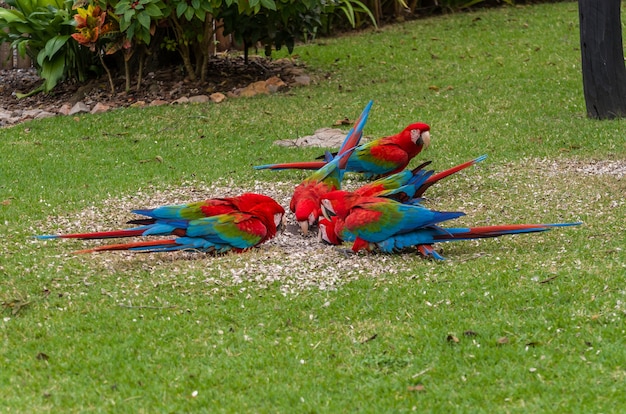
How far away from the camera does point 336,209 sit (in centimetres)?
482

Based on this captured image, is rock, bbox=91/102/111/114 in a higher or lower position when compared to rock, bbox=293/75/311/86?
higher

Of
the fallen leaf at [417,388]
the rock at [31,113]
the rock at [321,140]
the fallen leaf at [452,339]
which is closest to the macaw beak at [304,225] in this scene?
the fallen leaf at [452,339]

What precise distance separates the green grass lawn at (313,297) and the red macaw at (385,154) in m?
0.32

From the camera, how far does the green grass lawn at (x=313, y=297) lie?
329cm

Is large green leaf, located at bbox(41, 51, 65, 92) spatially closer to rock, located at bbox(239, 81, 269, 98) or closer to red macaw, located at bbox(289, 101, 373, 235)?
rock, located at bbox(239, 81, 269, 98)

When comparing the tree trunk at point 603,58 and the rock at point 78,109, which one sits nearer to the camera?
the tree trunk at point 603,58

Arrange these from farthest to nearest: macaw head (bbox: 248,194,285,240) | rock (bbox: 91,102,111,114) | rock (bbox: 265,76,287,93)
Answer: rock (bbox: 265,76,287,93), rock (bbox: 91,102,111,114), macaw head (bbox: 248,194,285,240)

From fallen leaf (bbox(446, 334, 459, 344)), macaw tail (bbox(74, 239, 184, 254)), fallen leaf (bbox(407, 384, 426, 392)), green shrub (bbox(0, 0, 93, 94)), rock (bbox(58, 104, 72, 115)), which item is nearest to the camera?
fallen leaf (bbox(407, 384, 426, 392))

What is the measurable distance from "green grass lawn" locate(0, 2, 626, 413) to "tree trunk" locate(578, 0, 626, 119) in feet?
0.71

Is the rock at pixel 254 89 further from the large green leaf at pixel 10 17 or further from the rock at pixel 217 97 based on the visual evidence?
the large green leaf at pixel 10 17

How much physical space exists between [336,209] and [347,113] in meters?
3.44

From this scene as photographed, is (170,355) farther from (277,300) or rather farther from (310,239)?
(310,239)

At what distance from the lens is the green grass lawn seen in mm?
Result: 3295

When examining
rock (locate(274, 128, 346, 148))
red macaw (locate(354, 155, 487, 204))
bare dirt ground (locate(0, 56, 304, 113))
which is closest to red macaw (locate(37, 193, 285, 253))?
red macaw (locate(354, 155, 487, 204))
